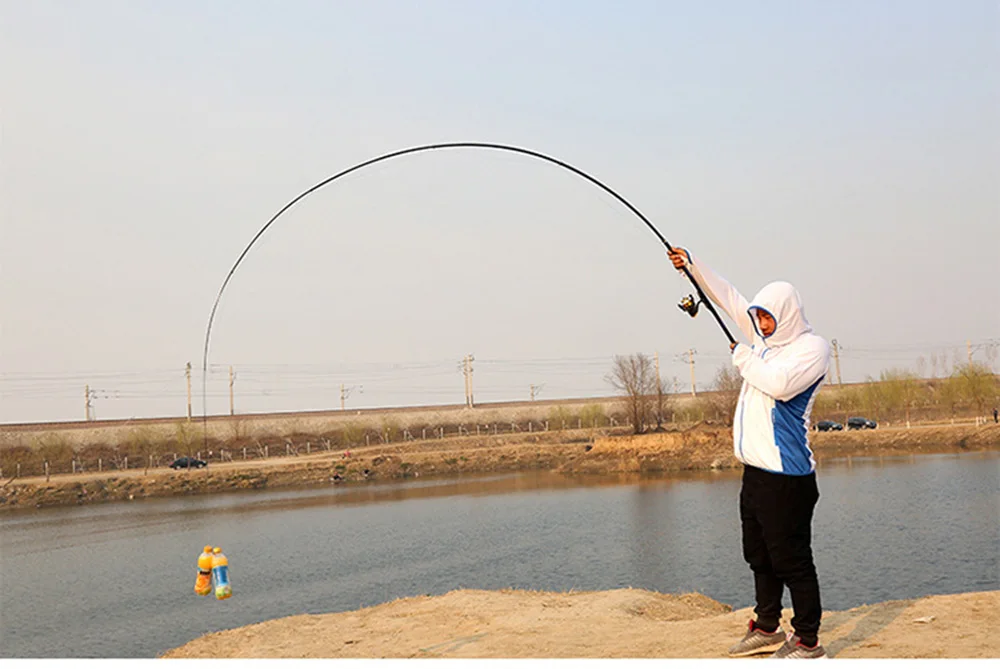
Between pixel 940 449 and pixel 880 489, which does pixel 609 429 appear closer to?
pixel 940 449

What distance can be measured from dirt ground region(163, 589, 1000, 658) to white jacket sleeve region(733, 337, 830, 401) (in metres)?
1.88

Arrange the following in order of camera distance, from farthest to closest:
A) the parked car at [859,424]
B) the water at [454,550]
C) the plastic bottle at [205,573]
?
1. the parked car at [859,424]
2. the water at [454,550]
3. the plastic bottle at [205,573]

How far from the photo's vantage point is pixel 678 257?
650cm

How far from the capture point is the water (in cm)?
1686

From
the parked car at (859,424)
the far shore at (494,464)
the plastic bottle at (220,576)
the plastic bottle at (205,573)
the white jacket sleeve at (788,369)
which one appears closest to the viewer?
the white jacket sleeve at (788,369)

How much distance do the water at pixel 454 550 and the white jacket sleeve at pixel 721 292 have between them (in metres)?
9.17

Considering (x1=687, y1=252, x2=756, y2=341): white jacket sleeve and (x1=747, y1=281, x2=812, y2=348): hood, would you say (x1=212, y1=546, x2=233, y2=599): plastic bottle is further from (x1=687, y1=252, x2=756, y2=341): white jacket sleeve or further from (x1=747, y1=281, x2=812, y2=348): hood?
(x1=747, y1=281, x2=812, y2=348): hood

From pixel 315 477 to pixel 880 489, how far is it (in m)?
32.9

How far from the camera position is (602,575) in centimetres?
1866

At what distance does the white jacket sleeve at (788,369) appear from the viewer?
5.73 metres

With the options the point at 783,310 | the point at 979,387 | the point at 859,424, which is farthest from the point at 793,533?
the point at 979,387

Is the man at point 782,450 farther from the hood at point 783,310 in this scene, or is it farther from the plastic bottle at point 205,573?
the plastic bottle at point 205,573

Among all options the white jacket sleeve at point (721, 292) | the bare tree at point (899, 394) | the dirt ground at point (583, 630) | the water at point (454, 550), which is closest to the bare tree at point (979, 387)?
the bare tree at point (899, 394)

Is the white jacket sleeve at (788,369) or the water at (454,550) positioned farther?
the water at (454,550)
